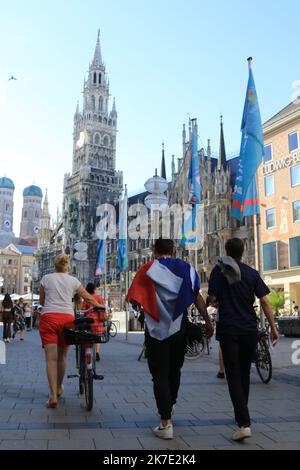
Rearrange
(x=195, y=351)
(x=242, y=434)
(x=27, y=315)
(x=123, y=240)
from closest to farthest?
(x=242, y=434) < (x=195, y=351) < (x=123, y=240) < (x=27, y=315)

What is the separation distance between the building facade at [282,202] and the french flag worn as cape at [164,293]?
29.4 metres

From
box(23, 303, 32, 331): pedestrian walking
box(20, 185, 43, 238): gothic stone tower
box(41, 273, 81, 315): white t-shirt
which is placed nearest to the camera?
box(41, 273, 81, 315): white t-shirt

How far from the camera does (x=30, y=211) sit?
524ft

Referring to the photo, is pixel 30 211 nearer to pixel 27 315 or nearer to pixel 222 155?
pixel 222 155

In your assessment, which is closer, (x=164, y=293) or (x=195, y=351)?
(x=164, y=293)

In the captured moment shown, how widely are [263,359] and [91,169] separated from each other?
82945 mm

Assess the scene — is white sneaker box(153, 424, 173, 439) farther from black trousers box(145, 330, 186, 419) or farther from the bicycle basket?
the bicycle basket

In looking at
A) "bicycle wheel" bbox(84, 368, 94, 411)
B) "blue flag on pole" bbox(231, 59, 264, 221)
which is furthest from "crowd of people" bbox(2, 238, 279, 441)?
"blue flag on pole" bbox(231, 59, 264, 221)

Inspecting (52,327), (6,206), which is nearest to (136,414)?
(52,327)

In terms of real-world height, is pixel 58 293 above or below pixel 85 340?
above

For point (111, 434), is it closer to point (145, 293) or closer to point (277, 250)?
point (145, 293)

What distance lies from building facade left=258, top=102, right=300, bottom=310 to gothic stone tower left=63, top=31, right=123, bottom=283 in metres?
51.5

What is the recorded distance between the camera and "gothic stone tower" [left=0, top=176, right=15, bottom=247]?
154 meters
